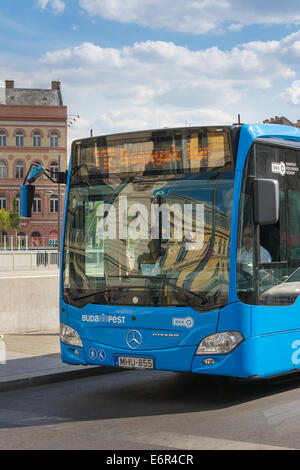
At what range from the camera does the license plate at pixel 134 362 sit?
8157 mm

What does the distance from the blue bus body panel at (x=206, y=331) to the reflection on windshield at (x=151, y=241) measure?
115 millimetres

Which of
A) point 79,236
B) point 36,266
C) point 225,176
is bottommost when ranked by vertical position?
point 36,266

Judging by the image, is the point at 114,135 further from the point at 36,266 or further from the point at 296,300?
the point at 36,266

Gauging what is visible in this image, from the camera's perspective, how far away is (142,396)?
28.8 feet

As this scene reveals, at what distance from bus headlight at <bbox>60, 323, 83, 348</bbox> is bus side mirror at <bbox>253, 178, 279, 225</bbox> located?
102 inches

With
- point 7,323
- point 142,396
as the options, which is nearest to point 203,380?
point 142,396

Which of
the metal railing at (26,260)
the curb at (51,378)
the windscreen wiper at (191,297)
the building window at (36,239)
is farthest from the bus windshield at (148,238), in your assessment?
the building window at (36,239)

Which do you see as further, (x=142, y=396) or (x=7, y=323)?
(x=7, y=323)

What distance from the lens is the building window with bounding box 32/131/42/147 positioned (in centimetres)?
8556

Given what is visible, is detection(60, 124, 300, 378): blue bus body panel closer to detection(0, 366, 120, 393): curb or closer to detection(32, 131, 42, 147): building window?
detection(0, 366, 120, 393): curb

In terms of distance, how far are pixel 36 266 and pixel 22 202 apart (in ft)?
76.4

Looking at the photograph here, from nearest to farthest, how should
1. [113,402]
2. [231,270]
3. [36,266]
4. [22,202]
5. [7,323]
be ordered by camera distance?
[231,270] < [113,402] < [22,202] < [7,323] < [36,266]

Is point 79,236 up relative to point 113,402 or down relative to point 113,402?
up
